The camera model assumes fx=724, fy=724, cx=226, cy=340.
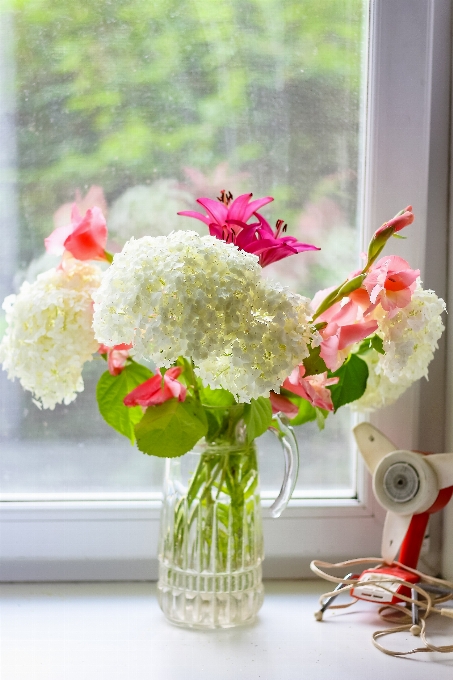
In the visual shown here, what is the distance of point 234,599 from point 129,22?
82 centimetres

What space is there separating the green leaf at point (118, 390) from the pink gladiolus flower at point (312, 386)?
19 cm

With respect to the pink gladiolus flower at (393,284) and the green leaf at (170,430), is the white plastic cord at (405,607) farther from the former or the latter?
the pink gladiolus flower at (393,284)

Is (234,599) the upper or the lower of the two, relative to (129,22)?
lower

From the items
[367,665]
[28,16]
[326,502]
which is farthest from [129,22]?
[367,665]

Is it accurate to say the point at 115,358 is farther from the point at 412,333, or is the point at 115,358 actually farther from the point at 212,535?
the point at 412,333

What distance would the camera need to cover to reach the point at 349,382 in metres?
0.87

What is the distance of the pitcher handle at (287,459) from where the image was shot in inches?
35.2

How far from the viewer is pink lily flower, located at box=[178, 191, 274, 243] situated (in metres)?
0.78

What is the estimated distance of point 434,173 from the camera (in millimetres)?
1057

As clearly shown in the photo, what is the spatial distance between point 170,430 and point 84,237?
0.25m

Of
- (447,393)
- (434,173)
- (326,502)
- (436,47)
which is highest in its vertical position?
(436,47)

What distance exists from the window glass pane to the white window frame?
0.13 ft

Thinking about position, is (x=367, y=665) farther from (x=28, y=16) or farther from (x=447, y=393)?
(x=28, y=16)

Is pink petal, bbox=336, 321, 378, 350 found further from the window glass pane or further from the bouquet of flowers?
the window glass pane
